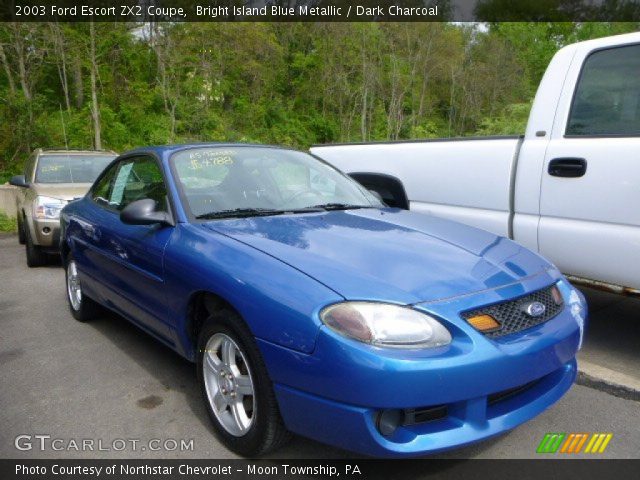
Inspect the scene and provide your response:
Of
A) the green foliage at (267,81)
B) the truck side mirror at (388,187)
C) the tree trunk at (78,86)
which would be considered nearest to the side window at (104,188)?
the truck side mirror at (388,187)

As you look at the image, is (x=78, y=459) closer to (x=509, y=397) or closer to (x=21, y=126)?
(x=509, y=397)

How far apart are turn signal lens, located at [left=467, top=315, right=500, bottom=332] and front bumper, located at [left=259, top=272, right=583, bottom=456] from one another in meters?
0.05

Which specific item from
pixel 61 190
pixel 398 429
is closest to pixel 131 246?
pixel 398 429

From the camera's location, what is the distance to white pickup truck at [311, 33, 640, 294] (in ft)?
10.7

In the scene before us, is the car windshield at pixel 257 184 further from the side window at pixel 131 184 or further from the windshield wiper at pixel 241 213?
the side window at pixel 131 184

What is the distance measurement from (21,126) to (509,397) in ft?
52.1

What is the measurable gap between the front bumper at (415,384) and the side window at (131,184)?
5.30 feet

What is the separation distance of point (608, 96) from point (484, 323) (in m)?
2.15

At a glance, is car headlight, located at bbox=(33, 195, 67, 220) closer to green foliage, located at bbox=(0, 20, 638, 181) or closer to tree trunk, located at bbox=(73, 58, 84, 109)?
green foliage, located at bbox=(0, 20, 638, 181)

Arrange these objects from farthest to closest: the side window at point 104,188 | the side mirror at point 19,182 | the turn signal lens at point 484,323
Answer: the side mirror at point 19,182 → the side window at point 104,188 → the turn signal lens at point 484,323

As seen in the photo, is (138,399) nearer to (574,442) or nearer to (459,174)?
(574,442)

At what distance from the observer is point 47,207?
6836 mm

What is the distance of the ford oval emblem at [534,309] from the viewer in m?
2.35

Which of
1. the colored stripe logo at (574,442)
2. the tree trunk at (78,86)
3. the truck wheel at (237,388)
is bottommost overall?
the colored stripe logo at (574,442)
